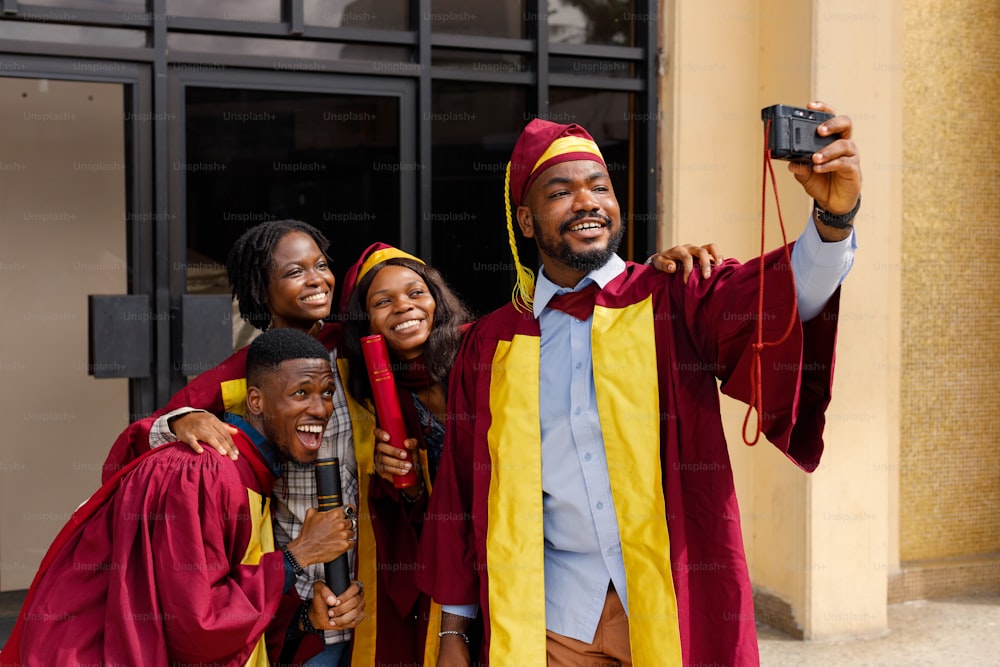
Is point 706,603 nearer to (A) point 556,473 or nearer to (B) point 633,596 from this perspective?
(B) point 633,596

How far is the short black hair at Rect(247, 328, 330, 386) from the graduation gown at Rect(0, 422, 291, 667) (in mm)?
295

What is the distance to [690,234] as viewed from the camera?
192 inches

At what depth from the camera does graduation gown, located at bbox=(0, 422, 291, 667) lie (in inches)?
97.0

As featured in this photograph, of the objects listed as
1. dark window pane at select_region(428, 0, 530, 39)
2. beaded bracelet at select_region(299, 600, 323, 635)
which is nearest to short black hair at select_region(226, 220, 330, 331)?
beaded bracelet at select_region(299, 600, 323, 635)

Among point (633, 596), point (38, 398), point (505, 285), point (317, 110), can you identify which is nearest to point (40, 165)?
point (38, 398)

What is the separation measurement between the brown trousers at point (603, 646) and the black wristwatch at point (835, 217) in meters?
1.03

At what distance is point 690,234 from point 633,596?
2.78 m

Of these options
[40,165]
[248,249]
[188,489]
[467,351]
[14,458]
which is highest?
[40,165]

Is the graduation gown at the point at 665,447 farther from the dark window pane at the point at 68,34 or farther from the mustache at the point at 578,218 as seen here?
the dark window pane at the point at 68,34

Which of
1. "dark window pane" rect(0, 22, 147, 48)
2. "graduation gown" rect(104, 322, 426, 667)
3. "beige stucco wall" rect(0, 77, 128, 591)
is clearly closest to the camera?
"graduation gown" rect(104, 322, 426, 667)

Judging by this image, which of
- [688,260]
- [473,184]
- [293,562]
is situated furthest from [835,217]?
[473,184]

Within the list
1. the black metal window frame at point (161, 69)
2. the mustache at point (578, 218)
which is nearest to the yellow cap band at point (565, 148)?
the mustache at point (578, 218)

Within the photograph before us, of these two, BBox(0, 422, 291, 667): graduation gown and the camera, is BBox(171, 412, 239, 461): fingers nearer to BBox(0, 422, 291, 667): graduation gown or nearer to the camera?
BBox(0, 422, 291, 667): graduation gown

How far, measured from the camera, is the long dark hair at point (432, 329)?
117 inches
